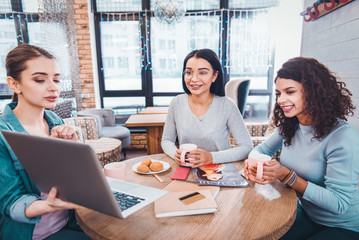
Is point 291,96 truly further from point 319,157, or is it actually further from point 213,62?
point 213,62

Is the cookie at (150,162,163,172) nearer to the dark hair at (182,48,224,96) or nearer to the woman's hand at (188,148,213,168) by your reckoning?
the woman's hand at (188,148,213,168)

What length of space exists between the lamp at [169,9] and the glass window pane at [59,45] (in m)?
1.51

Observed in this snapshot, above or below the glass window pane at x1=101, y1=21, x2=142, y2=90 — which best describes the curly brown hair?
below

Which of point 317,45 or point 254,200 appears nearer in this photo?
point 254,200

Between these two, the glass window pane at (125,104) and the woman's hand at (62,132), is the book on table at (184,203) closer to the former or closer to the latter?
the woman's hand at (62,132)

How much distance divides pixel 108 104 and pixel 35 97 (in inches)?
141

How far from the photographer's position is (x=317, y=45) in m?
2.25

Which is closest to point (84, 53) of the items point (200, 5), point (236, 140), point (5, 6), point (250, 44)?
point (5, 6)

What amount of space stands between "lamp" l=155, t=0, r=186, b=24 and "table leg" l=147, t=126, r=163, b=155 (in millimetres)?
1680

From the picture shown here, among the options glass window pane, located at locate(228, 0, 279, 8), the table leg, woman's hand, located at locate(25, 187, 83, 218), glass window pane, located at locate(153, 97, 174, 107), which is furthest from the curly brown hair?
glass window pane, located at locate(153, 97, 174, 107)

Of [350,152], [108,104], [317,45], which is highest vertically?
[317,45]

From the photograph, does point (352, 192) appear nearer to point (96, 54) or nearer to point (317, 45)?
point (317, 45)

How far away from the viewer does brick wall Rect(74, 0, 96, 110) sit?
3.84 m

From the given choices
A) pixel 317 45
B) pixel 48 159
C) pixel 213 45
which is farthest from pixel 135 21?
pixel 48 159
